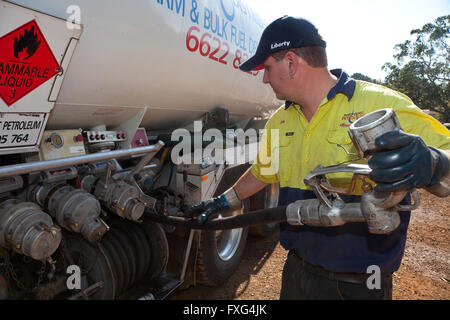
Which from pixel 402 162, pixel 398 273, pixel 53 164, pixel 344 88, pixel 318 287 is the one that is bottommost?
pixel 398 273

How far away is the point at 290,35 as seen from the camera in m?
1.54

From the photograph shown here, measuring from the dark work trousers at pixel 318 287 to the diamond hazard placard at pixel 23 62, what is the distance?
5.53 ft

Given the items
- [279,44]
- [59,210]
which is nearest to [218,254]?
[59,210]

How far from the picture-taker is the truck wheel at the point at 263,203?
399 centimetres

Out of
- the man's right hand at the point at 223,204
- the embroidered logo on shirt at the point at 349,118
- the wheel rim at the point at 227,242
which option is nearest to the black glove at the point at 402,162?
the embroidered logo on shirt at the point at 349,118

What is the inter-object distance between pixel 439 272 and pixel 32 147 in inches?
166

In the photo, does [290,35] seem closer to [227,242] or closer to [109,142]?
[109,142]

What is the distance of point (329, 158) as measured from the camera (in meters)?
1.54

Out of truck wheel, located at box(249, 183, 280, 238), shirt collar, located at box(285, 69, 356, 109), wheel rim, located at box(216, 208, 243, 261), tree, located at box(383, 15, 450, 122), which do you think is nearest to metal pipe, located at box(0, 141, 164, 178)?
shirt collar, located at box(285, 69, 356, 109)

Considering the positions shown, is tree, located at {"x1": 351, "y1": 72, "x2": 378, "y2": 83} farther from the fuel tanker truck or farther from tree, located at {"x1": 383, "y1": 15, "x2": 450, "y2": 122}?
the fuel tanker truck

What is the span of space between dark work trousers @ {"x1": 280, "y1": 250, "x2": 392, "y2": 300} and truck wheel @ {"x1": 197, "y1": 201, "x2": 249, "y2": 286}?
0.78 m

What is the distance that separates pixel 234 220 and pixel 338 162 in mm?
712

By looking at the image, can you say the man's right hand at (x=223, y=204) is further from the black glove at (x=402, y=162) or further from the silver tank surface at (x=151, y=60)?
the black glove at (x=402, y=162)

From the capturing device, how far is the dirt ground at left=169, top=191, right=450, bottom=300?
316 centimetres
